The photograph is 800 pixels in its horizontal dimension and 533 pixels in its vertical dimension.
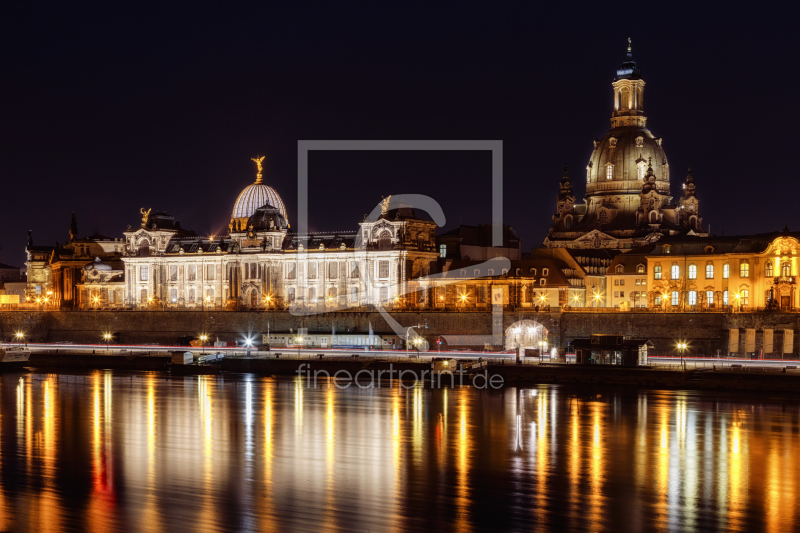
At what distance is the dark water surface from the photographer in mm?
32906

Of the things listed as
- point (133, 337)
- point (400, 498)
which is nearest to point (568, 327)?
point (133, 337)

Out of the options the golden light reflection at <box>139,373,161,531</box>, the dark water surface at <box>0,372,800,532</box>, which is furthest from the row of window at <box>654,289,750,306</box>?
the golden light reflection at <box>139,373,161,531</box>

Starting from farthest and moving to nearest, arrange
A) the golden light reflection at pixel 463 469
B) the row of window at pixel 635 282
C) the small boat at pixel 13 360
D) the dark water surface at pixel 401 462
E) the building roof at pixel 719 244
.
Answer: the row of window at pixel 635 282, the building roof at pixel 719 244, the small boat at pixel 13 360, the dark water surface at pixel 401 462, the golden light reflection at pixel 463 469

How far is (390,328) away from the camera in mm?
98188

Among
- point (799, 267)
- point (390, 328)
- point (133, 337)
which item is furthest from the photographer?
point (133, 337)

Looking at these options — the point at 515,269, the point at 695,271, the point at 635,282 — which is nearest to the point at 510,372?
the point at 695,271

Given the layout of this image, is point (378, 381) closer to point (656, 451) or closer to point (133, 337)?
point (656, 451)

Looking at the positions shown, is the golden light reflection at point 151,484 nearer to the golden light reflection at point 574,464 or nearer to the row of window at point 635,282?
the golden light reflection at point 574,464

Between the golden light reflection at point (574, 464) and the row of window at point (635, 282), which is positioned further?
the row of window at point (635, 282)

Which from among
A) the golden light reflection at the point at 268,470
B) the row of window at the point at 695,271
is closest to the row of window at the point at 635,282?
the row of window at the point at 695,271

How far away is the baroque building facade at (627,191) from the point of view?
132m

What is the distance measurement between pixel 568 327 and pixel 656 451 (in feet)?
158

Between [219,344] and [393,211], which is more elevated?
[393,211]

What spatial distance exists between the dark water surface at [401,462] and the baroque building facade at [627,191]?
72076mm
